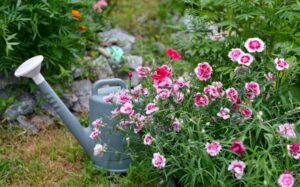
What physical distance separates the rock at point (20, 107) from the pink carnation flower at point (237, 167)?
155cm

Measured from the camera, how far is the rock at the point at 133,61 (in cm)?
363

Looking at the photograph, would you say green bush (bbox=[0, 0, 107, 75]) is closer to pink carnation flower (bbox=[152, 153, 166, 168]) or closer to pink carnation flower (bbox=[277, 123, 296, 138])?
pink carnation flower (bbox=[152, 153, 166, 168])

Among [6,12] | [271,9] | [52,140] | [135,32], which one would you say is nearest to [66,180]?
[52,140]

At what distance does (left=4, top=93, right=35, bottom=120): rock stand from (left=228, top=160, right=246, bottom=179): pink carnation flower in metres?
1.55

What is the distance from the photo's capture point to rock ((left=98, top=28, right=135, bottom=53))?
13.0 ft

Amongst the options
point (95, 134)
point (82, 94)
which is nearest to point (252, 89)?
point (95, 134)

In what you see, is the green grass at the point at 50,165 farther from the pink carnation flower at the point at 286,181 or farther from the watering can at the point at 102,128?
the pink carnation flower at the point at 286,181

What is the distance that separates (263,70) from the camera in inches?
87.8

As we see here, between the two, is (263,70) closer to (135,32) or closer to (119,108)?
(119,108)

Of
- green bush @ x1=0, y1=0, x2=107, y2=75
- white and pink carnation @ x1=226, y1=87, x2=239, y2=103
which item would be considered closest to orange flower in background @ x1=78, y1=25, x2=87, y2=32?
green bush @ x1=0, y1=0, x2=107, y2=75

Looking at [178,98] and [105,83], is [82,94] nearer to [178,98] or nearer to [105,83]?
[105,83]

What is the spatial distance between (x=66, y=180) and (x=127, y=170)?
31 centimetres

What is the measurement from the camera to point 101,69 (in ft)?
11.4

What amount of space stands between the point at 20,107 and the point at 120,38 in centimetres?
135
